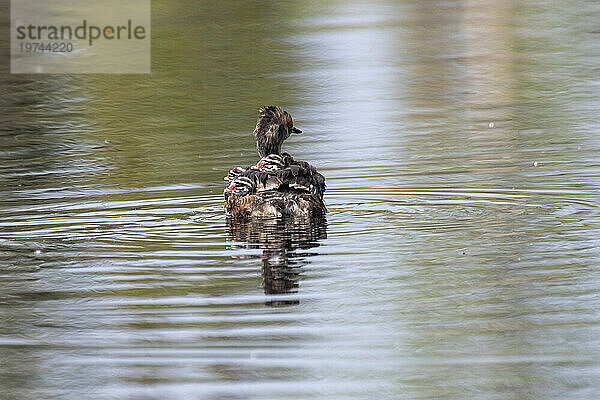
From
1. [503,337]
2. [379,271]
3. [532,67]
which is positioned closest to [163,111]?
[532,67]

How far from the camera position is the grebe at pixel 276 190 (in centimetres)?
1096

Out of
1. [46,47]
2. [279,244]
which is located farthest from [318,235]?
[46,47]

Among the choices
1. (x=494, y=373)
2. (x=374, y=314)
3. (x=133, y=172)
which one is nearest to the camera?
(x=494, y=373)

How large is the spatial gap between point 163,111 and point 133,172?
4.45 m

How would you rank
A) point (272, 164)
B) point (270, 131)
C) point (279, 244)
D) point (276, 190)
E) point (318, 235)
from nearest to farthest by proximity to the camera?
point (279, 244), point (318, 235), point (276, 190), point (272, 164), point (270, 131)

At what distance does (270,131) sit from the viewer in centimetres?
1248

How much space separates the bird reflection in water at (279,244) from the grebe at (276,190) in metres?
0.11

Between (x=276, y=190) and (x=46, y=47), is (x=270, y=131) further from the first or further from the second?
(x=46, y=47)

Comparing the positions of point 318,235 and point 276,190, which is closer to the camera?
point 318,235

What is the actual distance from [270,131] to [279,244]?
2662mm

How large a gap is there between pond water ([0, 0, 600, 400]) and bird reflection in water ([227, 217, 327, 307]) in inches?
1.1

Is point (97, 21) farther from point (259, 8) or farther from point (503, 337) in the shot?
point (503, 337)

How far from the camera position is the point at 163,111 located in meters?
17.9

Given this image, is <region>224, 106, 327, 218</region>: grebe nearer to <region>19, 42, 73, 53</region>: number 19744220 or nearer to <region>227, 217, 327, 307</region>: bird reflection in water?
<region>227, 217, 327, 307</region>: bird reflection in water
